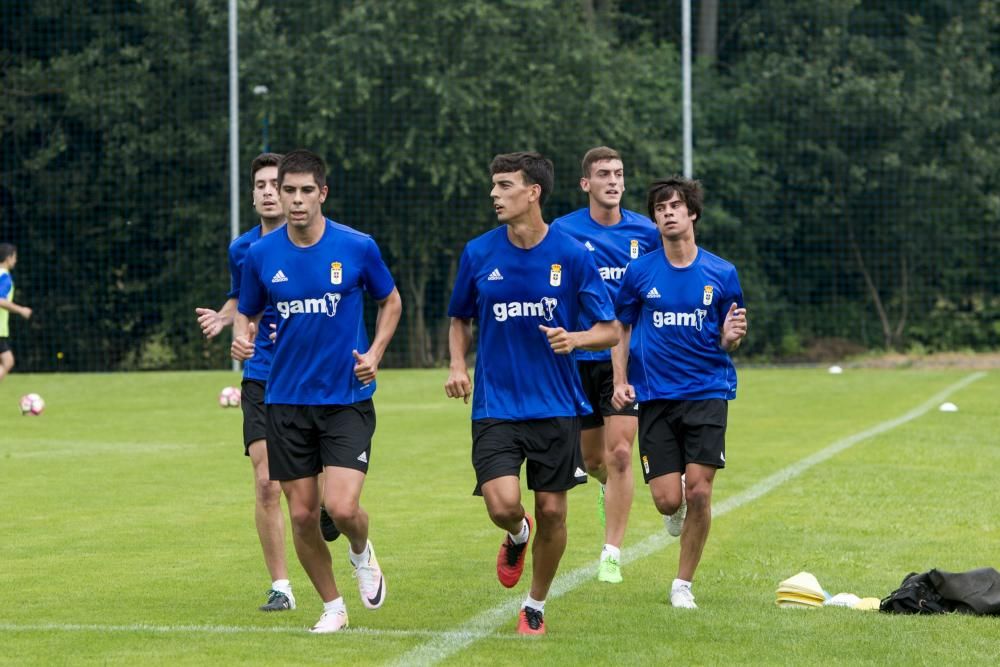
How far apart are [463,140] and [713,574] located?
89.8ft

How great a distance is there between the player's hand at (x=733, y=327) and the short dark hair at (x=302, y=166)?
2.18m

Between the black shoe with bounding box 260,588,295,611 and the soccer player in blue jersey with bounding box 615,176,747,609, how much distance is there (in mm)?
1867

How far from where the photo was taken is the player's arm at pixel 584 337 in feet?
23.8

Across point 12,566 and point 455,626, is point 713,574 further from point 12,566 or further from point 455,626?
point 12,566

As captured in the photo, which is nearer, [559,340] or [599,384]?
[559,340]

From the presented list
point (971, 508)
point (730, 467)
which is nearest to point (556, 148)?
point (730, 467)

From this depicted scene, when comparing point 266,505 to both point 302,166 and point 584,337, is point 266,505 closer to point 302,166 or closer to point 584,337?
point 302,166

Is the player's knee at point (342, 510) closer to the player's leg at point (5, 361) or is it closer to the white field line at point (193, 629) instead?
the white field line at point (193, 629)

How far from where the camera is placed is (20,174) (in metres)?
37.8

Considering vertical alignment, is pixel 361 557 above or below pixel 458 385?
below

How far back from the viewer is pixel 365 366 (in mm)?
7422

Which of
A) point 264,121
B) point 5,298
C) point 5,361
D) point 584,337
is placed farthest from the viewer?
point 264,121

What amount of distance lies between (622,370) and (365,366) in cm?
176

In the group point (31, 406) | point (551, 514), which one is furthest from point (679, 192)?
point (31, 406)
